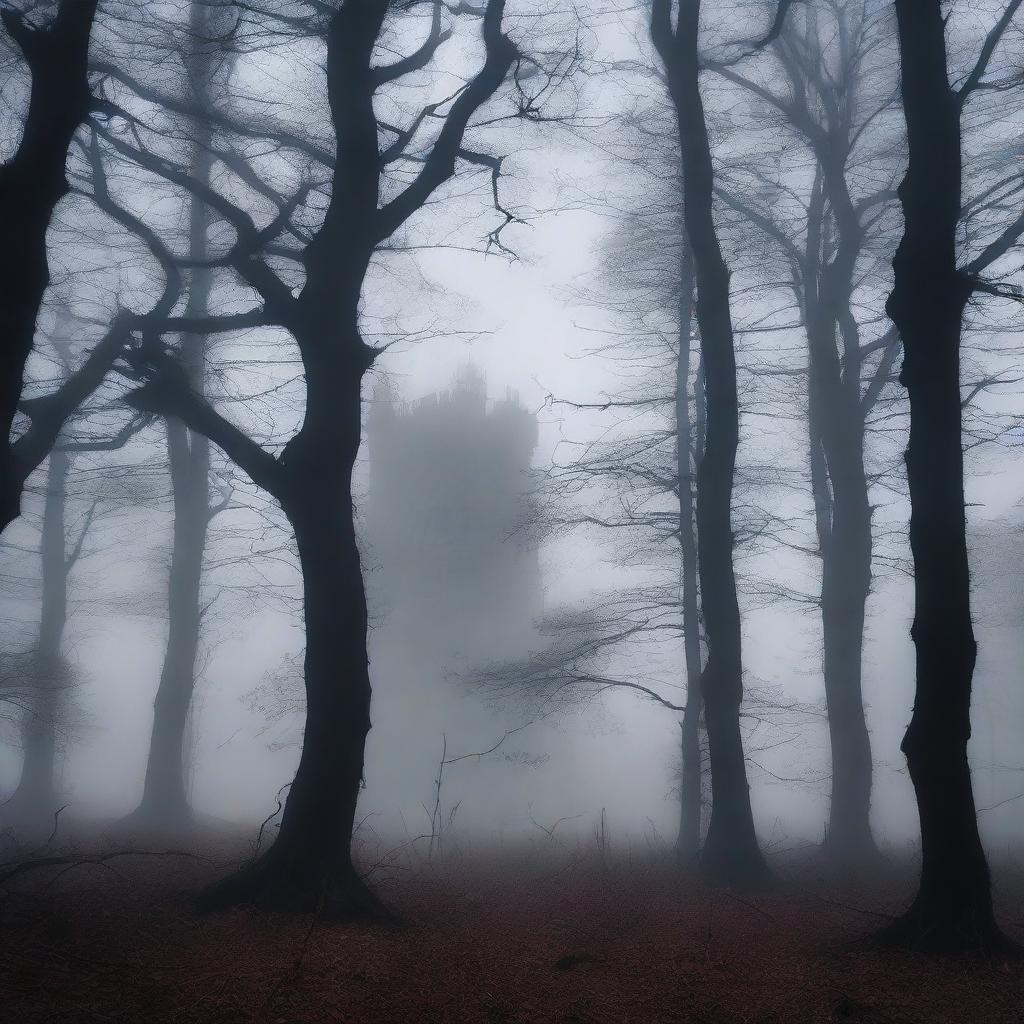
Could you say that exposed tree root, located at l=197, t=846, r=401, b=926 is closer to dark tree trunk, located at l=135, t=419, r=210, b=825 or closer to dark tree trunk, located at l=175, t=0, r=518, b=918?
dark tree trunk, located at l=175, t=0, r=518, b=918

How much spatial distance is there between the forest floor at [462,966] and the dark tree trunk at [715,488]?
5.31ft

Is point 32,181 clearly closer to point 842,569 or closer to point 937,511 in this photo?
point 937,511

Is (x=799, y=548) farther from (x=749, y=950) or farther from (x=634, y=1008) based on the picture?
(x=634, y=1008)

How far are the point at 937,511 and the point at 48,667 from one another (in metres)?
13.7

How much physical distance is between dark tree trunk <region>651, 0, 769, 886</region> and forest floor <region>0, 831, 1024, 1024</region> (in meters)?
1.62

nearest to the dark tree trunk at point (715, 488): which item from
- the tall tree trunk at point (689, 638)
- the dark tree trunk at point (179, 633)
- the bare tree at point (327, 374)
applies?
the bare tree at point (327, 374)

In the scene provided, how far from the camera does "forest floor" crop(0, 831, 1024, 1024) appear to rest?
339 centimetres

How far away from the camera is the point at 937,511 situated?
4.79m

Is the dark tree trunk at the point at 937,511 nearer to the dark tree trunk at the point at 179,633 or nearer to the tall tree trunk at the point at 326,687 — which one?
the tall tree trunk at the point at 326,687

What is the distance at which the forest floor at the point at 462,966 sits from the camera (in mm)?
3393

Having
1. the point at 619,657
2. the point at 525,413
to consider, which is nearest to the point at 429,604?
the point at 525,413

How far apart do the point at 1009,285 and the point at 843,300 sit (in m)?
6.54

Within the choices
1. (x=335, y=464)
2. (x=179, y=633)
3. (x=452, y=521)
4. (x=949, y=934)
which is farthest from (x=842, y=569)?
(x=452, y=521)

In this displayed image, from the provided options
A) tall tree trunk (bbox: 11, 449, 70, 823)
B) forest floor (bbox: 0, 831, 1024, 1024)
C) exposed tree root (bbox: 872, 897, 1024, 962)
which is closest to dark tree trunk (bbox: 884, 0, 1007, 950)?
exposed tree root (bbox: 872, 897, 1024, 962)
